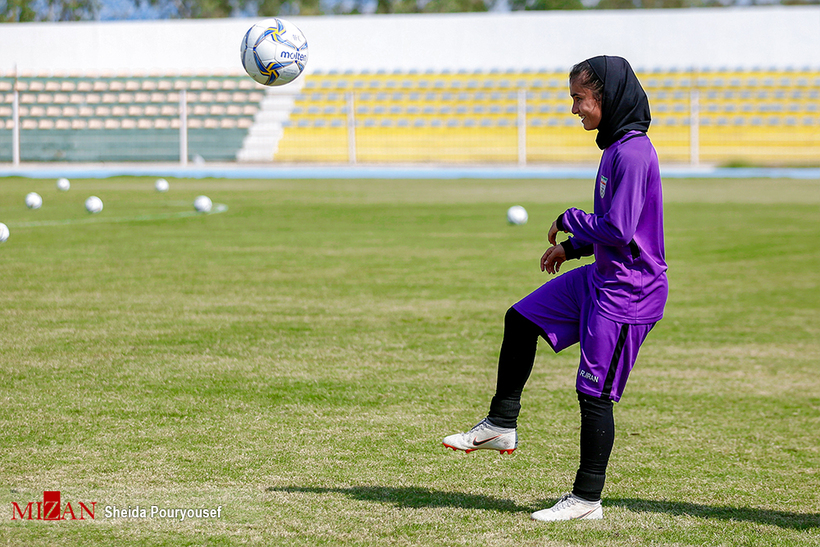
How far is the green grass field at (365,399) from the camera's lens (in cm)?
396

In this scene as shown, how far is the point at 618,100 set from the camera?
3850mm

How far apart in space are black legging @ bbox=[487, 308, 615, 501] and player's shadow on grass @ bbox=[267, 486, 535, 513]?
1.01 ft

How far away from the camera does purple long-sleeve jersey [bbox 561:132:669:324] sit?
376 cm

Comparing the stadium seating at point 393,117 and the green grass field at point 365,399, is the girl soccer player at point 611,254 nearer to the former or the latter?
the green grass field at point 365,399

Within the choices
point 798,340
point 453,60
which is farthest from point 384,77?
point 798,340

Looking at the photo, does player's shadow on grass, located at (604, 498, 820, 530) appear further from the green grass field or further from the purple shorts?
the purple shorts

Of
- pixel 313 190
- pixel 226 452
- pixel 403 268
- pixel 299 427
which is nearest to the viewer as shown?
pixel 226 452

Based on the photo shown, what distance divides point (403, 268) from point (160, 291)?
3.05m

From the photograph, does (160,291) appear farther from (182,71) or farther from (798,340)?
(182,71)

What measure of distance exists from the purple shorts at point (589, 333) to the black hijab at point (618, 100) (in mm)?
612

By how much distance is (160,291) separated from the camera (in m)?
9.59

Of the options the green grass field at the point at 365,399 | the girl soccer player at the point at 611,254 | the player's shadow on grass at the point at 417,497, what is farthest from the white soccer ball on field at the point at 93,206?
the girl soccer player at the point at 611,254

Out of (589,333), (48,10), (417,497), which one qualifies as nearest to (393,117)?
(48,10)

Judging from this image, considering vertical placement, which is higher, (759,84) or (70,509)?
(759,84)
